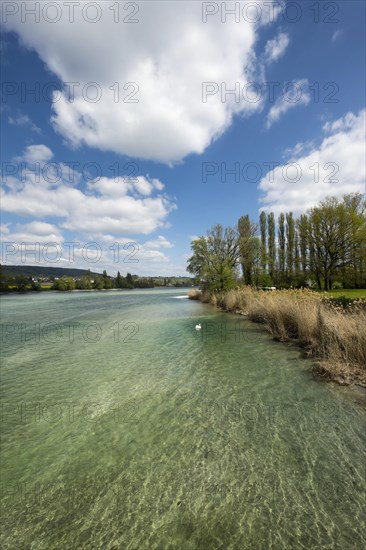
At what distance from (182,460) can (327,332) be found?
693 centimetres

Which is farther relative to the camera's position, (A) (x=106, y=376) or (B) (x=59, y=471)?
(A) (x=106, y=376)

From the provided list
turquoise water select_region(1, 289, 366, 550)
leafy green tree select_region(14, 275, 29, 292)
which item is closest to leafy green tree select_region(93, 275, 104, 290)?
leafy green tree select_region(14, 275, 29, 292)

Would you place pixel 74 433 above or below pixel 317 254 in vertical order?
below

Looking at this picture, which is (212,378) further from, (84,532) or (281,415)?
(84,532)

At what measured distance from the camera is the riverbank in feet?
23.9

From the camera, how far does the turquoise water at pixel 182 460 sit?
2785mm

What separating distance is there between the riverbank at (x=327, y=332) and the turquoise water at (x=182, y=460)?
84cm

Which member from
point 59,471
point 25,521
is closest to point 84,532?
point 25,521

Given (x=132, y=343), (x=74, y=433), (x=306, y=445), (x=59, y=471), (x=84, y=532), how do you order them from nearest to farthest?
1. (x=84, y=532)
2. (x=59, y=471)
3. (x=306, y=445)
4. (x=74, y=433)
5. (x=132, y=343)

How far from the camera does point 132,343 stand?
40.7 ft

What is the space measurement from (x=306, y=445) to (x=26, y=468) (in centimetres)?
445

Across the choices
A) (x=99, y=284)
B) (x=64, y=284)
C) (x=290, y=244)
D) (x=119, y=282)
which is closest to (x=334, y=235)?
(x=290, y=244)

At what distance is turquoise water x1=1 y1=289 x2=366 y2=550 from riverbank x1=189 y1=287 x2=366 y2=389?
84cm

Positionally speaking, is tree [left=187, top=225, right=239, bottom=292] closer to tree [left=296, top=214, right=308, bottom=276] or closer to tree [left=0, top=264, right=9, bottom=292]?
tree [left=296, top=214, right=308, bottom=276]
